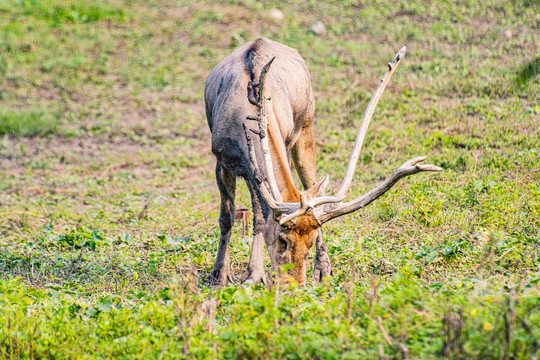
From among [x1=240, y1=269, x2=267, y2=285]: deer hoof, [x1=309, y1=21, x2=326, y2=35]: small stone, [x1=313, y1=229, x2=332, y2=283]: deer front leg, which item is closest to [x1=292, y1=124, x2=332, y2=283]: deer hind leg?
[x1=313, y1=229, x2=332, y2=283]: deer front leg

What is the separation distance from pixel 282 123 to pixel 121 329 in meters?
2.81

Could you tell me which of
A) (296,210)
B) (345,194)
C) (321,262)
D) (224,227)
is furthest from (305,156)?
(296,210)

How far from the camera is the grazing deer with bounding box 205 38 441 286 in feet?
17.2

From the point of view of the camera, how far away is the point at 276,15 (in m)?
17.3

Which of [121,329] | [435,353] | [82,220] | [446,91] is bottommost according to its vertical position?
[82,220]

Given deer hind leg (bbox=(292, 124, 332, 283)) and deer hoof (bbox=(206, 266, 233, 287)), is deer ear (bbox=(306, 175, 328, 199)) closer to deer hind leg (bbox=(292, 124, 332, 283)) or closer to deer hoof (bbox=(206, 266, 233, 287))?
deer hoof (bbox=(206, 266, 233, 287))

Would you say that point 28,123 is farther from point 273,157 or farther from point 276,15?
point 273,157

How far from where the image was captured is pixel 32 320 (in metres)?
4.71

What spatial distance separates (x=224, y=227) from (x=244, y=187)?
2617 mm

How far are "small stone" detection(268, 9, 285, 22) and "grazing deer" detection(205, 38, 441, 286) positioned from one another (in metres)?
9.90

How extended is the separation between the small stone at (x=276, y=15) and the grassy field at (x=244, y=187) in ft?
0.47

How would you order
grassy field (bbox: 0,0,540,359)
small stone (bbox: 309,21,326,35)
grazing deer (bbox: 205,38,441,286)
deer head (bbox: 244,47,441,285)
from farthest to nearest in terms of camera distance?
small stone (bbox: 309,21,326,35) → grazing deer (bbox: 205,38,441,286) → deer head (bbox: 244,47,441,285) → grassy field (bbox: 0,0,540,359)

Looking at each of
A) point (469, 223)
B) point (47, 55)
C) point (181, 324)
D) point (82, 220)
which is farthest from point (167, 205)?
point (47, 55)

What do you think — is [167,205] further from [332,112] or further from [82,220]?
[332,112]
